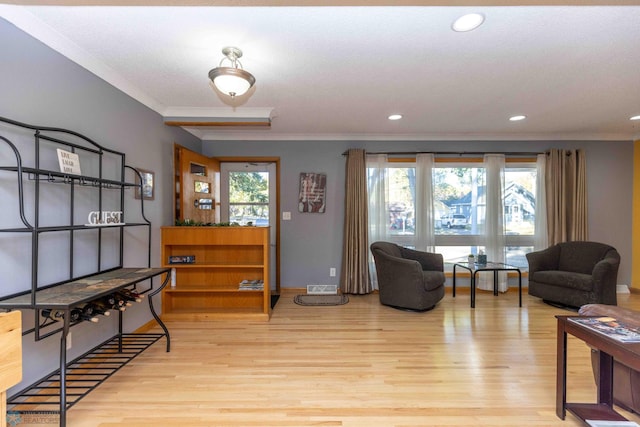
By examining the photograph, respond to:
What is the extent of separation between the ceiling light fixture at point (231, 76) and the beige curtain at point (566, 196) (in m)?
4.57

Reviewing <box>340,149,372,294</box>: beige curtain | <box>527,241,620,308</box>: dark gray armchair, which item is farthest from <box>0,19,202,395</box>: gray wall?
A: <box>527,241,620,308</box>: dark gray armchair

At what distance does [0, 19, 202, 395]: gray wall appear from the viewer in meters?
1.75

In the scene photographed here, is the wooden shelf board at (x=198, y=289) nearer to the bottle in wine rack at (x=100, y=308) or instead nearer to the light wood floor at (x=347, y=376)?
the light wood floor at (x=347, y=376)

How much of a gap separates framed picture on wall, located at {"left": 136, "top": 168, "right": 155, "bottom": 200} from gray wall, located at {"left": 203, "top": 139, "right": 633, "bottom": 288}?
1.47m

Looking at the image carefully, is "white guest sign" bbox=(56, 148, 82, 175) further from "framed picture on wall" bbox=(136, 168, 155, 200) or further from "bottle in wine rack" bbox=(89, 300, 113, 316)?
"bottle in wine rack" bbox=(89, 300, 113, 316)

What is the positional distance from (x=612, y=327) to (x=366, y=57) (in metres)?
2.27

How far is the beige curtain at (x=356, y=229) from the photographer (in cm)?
427

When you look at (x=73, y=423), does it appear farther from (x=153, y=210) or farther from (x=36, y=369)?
(x=153, y=210)

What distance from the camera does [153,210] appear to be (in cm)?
315

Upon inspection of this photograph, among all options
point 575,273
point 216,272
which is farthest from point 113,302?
point 575,273

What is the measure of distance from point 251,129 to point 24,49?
2506 millimetres

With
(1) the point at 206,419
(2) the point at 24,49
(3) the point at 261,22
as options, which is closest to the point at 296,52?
(3) the point at 261,22

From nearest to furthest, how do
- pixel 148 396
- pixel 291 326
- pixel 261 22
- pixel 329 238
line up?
1. pixel 261 22
2. pixel 148 396
3. pixel 291 326
4. pixel 329 238

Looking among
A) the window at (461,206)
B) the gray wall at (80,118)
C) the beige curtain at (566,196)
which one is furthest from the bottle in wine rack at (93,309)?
the beige curtain at (566,196)
